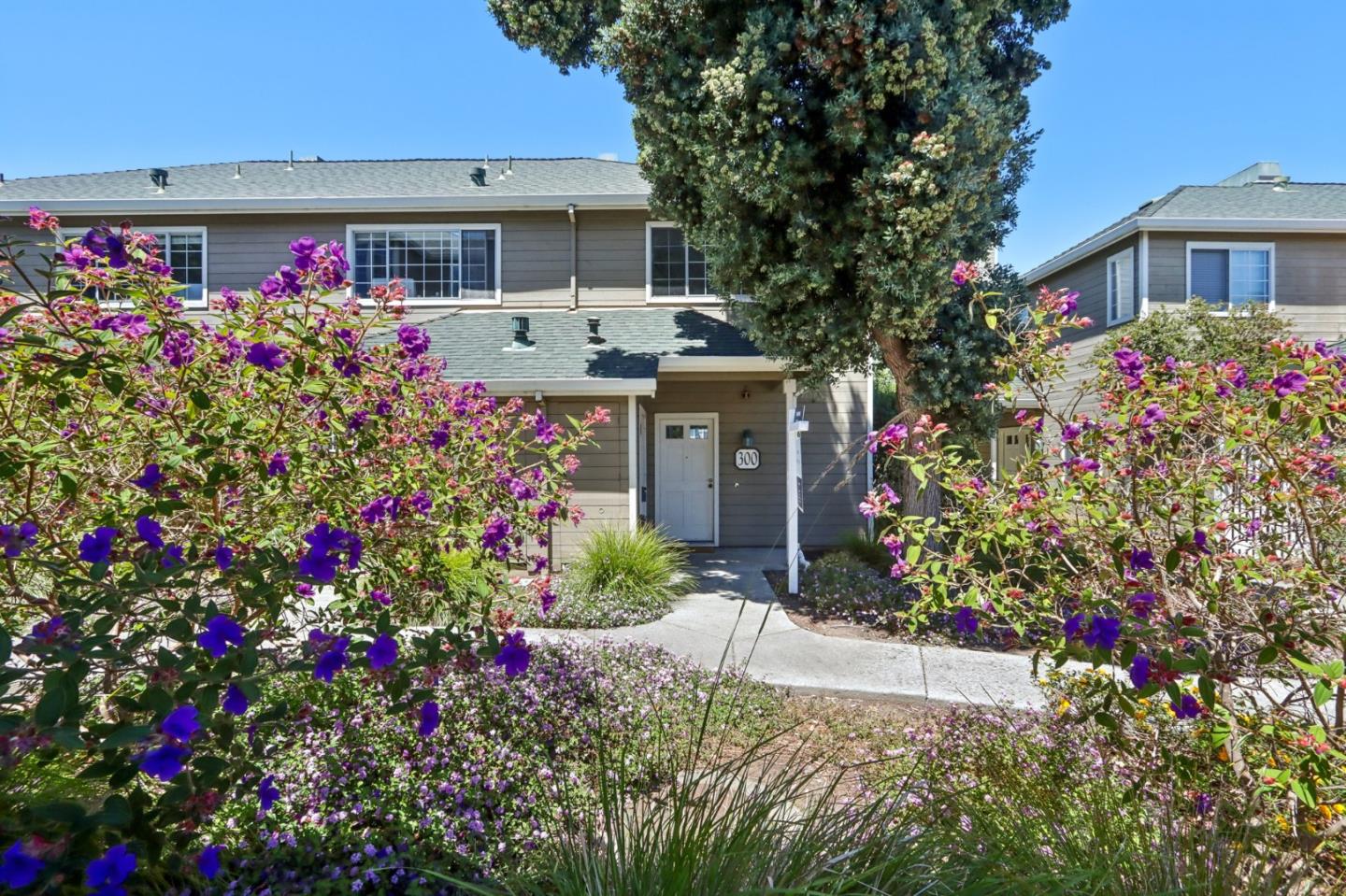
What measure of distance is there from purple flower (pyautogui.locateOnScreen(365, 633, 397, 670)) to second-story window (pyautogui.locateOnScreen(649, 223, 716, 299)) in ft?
34.4

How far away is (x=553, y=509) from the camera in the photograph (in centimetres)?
382

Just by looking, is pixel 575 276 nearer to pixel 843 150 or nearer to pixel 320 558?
pixel 843 150

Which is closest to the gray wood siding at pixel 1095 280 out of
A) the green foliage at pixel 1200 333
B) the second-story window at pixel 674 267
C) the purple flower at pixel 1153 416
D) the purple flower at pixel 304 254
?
the green foliage at pixel 1200 333

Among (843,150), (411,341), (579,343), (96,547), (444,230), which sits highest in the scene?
(444,230)

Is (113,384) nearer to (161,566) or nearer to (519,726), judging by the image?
(161,566)

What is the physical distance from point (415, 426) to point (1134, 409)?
335 cm

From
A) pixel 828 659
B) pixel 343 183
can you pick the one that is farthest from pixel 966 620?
pixel 343 183

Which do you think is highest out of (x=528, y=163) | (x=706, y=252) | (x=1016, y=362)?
(x=528, y=163)

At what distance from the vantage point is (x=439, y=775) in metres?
3.12

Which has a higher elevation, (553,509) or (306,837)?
(553,509)

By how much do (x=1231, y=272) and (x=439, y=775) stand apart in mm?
15751

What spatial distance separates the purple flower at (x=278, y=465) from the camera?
242 centimetres

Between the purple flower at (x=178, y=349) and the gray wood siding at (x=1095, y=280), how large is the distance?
14081 mm

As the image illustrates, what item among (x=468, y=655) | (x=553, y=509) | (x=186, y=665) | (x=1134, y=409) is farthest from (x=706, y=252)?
(x=186, y=665)
